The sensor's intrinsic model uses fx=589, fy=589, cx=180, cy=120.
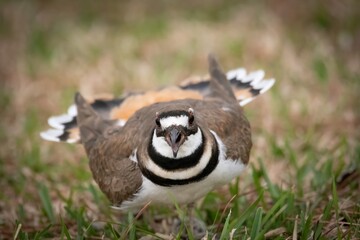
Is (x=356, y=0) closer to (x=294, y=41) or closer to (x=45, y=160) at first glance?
(x=294, y=41)

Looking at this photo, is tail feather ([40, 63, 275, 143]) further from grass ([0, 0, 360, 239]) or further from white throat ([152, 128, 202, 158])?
white throat ([152, 128, 202, 158])

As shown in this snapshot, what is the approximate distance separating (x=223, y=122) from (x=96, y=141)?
32.8 inches

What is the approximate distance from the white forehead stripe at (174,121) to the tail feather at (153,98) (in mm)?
935

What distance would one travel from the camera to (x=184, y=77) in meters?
5.98

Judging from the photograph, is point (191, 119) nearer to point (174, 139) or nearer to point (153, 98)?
point (174, 139)

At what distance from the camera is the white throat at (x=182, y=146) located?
122 inches

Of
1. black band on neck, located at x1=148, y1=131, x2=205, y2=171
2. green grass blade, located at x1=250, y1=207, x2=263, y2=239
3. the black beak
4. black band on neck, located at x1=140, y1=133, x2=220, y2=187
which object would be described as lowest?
green grass blade, located at x1=250, y1=207, x2=263, y2=239

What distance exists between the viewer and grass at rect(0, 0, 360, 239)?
3545 millimetres

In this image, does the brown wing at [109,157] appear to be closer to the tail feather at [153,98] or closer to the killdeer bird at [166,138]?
the killdeer bird at [166,138]

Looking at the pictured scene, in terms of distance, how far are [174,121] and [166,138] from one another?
97 mm

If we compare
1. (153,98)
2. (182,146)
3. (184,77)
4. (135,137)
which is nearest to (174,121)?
(182,146)

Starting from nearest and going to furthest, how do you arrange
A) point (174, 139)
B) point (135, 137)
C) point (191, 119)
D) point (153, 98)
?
point (174, 139), point (191, 119), point (135, 137), point (153, 98)

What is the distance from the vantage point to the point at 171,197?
10.8 ft

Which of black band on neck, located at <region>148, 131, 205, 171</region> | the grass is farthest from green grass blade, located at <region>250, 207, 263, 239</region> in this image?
black band on neck, located at <region>148, 131, 205, 171</region>
